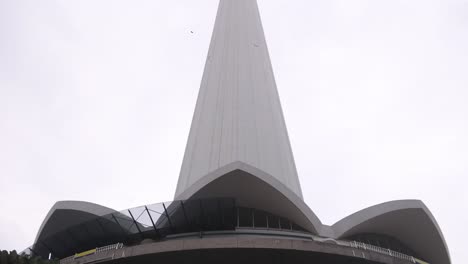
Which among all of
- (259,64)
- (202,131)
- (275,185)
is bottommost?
(275,185)

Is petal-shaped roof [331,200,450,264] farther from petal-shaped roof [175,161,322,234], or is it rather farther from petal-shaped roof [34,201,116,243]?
petal-shaped roof [34,201,116,243]

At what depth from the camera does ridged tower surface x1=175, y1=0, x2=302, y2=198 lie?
33.1m

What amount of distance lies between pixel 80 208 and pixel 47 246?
3506 mm

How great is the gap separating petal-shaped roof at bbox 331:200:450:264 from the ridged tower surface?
7767 millimetres

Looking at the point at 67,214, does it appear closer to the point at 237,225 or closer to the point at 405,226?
the point at 237,225

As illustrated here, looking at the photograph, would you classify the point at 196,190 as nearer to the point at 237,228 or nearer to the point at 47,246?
the point at 237,228

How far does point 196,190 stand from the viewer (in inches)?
972

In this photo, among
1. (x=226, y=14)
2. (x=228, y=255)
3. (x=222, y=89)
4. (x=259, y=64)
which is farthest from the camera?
(x=226, y=14)

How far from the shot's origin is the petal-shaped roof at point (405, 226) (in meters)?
25.2

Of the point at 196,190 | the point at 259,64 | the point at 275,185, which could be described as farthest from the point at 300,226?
the point at 259,64

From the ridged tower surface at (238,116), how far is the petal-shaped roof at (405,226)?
25.5ft

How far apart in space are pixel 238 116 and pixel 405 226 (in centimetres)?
1403

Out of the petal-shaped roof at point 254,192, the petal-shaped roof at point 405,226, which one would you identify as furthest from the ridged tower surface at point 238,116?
the petal-shaped roof at point 405,226

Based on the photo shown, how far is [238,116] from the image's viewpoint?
35.6 metres
